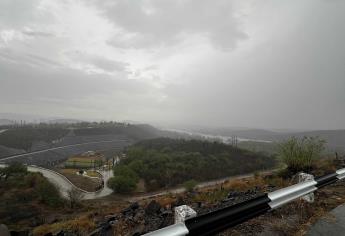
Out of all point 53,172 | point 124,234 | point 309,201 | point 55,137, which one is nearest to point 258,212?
point 309,201

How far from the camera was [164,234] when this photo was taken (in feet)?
9.06

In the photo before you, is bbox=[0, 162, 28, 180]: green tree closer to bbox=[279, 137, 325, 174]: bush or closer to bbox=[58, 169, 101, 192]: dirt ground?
bbox=[58, 169, 101, 192]: dirt ground

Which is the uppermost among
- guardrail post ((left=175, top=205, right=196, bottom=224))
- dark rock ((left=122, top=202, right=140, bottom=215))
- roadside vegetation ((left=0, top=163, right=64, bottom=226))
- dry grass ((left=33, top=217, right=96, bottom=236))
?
guardrail post ((left=175, top=205, right=196, bottom=224))

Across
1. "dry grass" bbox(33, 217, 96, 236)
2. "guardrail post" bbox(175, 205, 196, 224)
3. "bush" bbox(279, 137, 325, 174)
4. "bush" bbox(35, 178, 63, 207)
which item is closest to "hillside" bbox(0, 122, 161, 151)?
"bush" bbox(35, 178, 63, 207)

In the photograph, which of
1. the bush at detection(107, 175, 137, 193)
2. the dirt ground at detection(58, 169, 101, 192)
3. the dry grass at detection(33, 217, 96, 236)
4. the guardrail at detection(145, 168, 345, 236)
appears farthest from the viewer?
the dirt ground at detection(58, 169, 101, 192)

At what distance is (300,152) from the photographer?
10.5 m

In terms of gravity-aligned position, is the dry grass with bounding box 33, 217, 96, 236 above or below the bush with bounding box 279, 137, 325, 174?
below

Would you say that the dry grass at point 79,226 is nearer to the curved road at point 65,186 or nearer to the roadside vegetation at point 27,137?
the curved road at point 65,186

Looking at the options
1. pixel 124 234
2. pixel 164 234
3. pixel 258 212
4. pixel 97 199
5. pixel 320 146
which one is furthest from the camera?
pixel 97 199

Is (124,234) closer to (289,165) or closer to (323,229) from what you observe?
(323,229)

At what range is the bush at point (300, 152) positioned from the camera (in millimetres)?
10453

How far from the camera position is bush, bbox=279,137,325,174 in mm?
10453

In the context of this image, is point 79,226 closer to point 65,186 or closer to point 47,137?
point 65,186

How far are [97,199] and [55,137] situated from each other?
112196 millimetres
